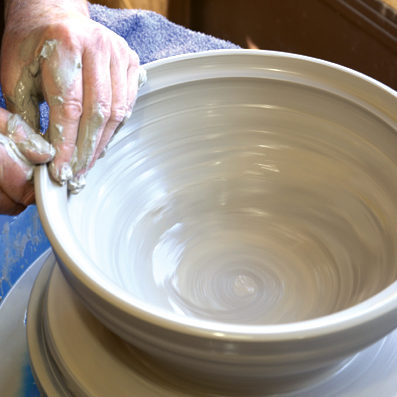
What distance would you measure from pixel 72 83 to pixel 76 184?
0.14 m

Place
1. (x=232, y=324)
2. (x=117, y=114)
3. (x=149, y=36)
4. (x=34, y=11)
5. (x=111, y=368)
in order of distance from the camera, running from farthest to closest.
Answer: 1. (x=149, y=36)
2. (x=34, y=11)
3. (x=117, y=114)
4. (x=111, y=368)
5. (x=232, y=324)

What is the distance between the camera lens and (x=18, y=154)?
0.73 meters

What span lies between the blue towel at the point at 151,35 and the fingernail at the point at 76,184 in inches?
23.3

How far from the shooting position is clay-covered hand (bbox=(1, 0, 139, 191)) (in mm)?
767

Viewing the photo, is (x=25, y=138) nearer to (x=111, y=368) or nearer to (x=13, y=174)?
(x=13, y=174)

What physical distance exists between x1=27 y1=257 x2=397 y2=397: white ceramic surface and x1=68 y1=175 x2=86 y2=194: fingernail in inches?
6.2

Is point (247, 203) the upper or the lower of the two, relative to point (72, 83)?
lower

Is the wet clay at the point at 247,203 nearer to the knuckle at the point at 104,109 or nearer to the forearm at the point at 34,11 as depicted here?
the knuckle at the point at 104,109

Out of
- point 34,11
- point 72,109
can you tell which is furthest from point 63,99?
point 34,11

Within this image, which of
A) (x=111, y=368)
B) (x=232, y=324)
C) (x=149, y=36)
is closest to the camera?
(x=232, y=324)

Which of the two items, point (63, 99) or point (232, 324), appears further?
point (63, 99)

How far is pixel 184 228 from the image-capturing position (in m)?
0.94

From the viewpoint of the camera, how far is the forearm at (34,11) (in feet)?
2.99

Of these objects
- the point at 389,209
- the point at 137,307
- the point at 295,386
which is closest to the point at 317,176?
the point at 389,209
